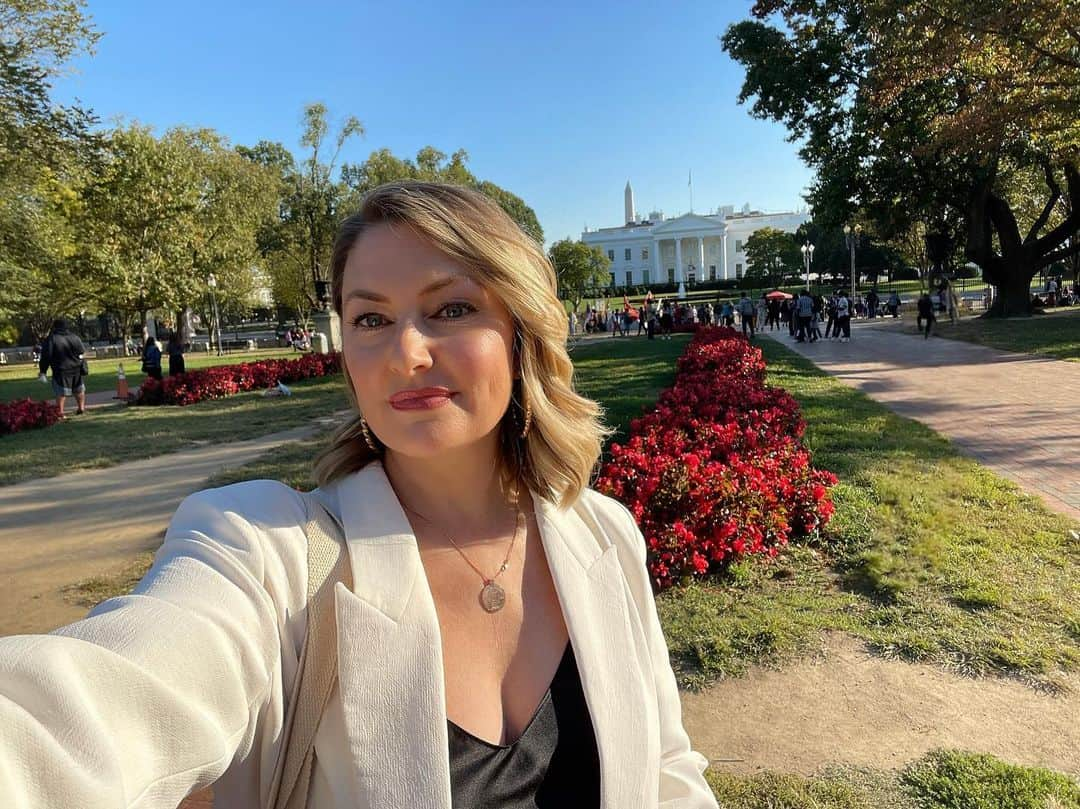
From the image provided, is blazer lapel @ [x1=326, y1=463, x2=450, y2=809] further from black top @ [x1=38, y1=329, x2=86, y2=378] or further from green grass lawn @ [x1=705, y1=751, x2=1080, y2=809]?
black top @ [x1=38, y1=329, x2=86, y2=378]

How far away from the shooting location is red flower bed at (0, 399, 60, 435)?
11.5 metres

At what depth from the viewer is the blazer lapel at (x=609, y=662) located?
122 centimetres

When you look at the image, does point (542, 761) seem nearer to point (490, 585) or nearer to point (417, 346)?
point (490, 585)

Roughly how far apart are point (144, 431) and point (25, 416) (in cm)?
242

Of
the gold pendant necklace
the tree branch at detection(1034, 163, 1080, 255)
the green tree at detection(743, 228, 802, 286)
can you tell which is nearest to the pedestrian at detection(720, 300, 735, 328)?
the tree branch at detection(1034, 163, 1080, 255)

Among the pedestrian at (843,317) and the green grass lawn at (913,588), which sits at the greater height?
the pedestrian at (843,317)

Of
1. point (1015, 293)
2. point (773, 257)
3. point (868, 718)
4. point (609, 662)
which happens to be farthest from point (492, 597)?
point (773, 257)

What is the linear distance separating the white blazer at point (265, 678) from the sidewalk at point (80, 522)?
3.82 metres

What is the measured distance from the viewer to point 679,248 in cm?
10888

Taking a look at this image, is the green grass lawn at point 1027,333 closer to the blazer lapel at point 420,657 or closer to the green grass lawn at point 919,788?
the green grass lawn at point 919,788

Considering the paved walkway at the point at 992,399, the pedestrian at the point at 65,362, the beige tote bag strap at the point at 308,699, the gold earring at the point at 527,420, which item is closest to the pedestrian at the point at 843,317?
the paved walkway at the point at 992,399

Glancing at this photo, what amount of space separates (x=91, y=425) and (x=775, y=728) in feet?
40.5

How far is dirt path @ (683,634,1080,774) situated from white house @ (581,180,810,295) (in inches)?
4200

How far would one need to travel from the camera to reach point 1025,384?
11.0 m
